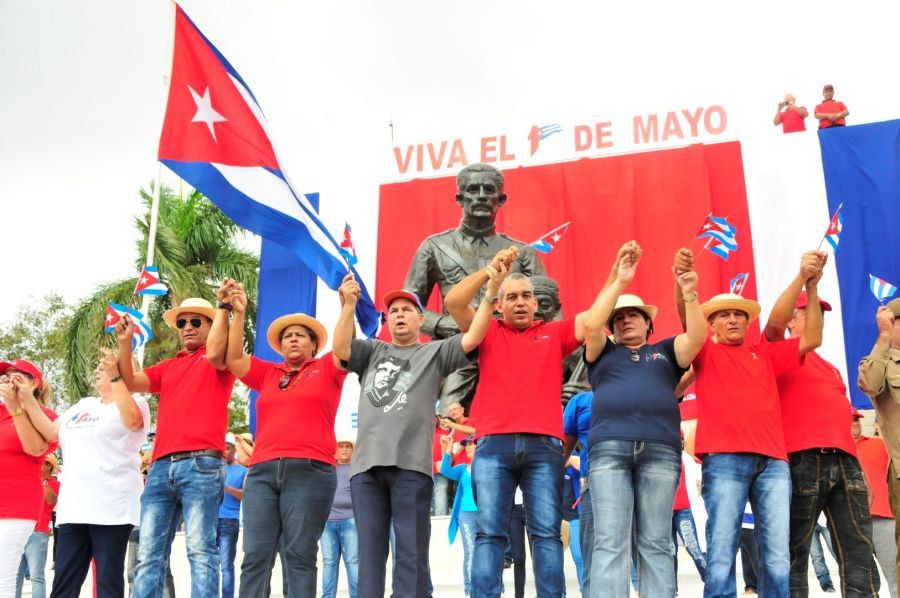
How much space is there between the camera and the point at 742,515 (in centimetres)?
445

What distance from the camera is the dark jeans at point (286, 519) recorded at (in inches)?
179

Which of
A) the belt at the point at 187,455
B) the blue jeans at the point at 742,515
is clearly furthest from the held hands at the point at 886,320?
the belt at the point at 187,455

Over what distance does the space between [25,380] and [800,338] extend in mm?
4360

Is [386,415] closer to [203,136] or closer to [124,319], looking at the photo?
[124,319]

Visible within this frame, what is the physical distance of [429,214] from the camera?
13.9 metres

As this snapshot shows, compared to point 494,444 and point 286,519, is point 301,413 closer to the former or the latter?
point 286,519

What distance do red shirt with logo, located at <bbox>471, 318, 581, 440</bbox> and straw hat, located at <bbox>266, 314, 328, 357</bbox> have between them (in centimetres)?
113

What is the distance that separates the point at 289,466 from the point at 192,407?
79 centimetres

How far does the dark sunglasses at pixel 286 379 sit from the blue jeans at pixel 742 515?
2.22 meters

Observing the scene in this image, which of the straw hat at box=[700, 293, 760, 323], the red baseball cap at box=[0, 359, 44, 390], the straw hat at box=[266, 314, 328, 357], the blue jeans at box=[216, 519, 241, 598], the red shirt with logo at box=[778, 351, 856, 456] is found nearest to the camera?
the red shirt with logo at box=[778, 351, 856, 456]

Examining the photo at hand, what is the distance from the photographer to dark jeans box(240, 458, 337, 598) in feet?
15.0

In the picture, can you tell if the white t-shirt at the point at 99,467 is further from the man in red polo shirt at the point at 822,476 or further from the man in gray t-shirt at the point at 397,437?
the man in red polo shirt at the point at 822,476

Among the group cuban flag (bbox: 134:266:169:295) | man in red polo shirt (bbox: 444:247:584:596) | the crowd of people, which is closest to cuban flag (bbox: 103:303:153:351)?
cuban flag (bbox: 134:266:169:295)

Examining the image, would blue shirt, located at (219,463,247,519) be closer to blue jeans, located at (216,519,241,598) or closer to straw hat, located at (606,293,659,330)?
blue jeans, located at (216,519,241,598)
